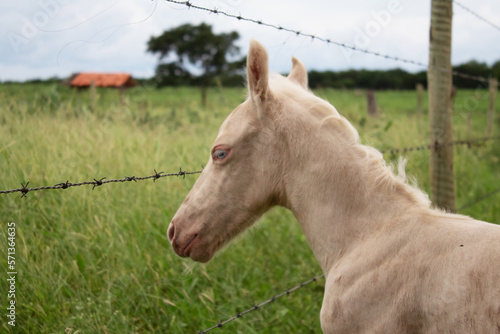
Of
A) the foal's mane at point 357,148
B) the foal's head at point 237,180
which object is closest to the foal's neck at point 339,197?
the foal's mane at point 357,148

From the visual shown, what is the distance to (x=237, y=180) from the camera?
2.16 metres

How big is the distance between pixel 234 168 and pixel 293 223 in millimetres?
2731

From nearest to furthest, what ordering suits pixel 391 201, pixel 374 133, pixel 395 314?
pixel 395 314
pixel 391 201
pixel 374 133

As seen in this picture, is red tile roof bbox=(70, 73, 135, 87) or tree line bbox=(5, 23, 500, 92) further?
tree line bbox=(5, 23, 500, 92)

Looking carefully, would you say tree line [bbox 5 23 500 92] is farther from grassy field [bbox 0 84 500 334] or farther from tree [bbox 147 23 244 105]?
grassy field [bbox 0 84 500 334]

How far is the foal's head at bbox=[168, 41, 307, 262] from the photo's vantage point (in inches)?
83.4

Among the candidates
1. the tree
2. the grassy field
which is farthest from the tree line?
the grassy field

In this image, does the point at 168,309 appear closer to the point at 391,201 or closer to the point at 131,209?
the point at 131,209

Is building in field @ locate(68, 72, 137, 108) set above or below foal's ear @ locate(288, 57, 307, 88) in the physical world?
above

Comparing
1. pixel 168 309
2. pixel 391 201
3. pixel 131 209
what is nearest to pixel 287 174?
pixel 391 201

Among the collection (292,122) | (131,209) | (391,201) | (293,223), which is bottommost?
(293,223)

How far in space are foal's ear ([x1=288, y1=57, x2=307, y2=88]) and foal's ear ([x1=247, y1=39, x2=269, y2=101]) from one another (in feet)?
1.62

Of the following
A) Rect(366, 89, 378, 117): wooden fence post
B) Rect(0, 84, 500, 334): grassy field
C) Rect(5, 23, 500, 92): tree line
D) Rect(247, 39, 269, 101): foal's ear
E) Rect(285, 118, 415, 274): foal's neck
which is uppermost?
Rect(5, 23, 500, 92): tree line

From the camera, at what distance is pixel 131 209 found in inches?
155
